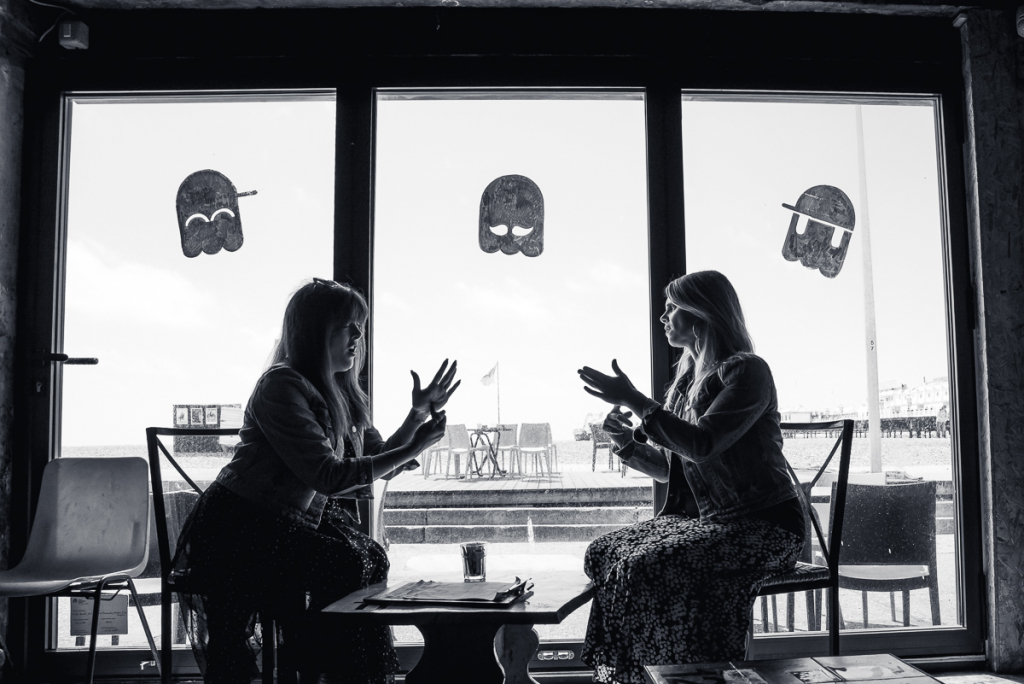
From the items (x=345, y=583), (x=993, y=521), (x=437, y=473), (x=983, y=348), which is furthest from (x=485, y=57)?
(x=993, y=521)

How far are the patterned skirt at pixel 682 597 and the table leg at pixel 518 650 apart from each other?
0.17 metres

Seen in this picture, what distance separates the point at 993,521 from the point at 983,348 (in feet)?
1.92

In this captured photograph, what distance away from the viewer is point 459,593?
156 centimetres

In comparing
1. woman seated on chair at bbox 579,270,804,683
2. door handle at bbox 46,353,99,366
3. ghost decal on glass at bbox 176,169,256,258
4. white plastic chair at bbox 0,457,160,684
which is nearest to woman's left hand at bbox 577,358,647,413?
woman seated on chair at bbox 579,270,804,683

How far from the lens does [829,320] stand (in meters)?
2.75

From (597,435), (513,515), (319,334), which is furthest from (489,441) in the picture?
(319,334)

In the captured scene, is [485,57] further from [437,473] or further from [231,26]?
[437,473]

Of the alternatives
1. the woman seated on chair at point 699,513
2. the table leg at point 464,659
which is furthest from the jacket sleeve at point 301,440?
the woman seated on chair at point 699,513

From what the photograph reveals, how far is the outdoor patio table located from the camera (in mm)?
2645

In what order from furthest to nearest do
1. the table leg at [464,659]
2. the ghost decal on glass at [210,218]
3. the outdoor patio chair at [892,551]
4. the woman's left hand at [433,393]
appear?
the ghost decal on glass at [210,218]
the outdoor patio chair at [892,551]
the woman's left hand at [433,393]
the table leg at [464,659]

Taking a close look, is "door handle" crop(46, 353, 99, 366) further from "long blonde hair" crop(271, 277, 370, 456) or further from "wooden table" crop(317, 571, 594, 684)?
"wooden table" crop(317, 571, 594, 684)

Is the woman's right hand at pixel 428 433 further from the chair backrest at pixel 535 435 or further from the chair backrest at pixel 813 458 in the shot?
the chair backrest at pixel 813 458

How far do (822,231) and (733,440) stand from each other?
3.83ft

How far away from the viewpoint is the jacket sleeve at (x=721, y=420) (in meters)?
1.94
